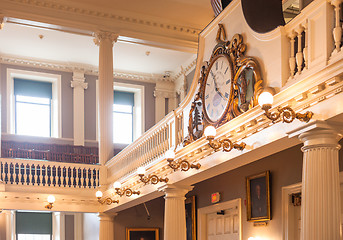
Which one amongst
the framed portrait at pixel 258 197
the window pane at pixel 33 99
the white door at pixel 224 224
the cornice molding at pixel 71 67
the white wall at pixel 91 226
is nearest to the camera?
the framed portrait at pixel 258 197

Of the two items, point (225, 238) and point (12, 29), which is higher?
point (12, 29)

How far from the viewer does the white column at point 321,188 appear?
5.65 metres

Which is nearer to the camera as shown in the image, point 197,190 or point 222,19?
point 222,19

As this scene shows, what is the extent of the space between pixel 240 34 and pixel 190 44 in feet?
28.4

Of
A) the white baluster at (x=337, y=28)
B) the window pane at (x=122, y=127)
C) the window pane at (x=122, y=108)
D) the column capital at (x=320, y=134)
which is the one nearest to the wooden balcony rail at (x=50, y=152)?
the window pane at (x=122, y=127)

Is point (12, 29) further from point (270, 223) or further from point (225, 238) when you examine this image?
point (270, 223)

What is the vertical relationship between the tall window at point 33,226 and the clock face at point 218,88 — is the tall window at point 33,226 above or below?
below

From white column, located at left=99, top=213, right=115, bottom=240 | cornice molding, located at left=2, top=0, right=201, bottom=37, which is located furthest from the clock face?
cornice molding, located at left=2, top=0, right=201, bottom=37

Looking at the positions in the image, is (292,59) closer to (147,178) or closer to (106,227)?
(147,178)

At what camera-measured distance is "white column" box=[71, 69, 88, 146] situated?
65.7ft

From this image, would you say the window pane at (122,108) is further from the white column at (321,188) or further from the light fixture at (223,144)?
the white column at (321,188)

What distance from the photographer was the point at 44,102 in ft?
66.6

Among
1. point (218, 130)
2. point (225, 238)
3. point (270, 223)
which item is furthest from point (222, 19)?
point (225, 238)

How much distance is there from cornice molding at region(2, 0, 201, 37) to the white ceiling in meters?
2.64
